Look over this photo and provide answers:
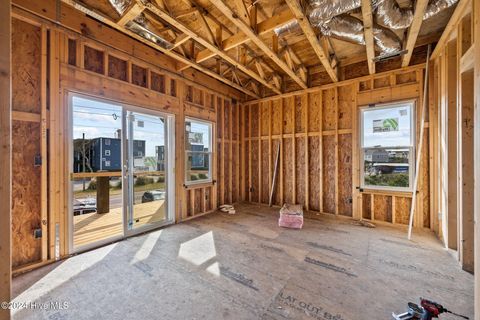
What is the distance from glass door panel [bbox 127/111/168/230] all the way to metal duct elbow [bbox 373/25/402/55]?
3.94 meters

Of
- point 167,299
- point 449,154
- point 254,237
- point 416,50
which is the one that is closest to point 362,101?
point 416,50

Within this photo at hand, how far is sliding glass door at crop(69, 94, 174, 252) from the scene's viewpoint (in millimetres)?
3430

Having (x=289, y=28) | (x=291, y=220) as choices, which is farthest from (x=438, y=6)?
(x=291, y=220)

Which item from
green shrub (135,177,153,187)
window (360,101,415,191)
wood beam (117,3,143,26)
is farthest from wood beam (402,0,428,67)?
green shrub (135,177,153,187)

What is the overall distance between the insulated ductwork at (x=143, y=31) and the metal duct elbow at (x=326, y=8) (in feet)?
6.87

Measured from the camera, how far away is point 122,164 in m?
3.44

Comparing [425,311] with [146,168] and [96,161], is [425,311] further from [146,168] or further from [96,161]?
[96,161]

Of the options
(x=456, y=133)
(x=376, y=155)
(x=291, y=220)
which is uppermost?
(x=456, y=133)

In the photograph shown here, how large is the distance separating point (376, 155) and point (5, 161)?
517 cm

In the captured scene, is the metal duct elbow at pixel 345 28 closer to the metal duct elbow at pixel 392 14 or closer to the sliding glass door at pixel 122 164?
the metal duct elbow at pixel 392 14

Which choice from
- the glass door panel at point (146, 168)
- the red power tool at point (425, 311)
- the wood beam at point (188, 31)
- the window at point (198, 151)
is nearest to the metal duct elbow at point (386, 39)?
the wood beam at point (188, 31)

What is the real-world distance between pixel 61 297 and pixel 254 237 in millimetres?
2491

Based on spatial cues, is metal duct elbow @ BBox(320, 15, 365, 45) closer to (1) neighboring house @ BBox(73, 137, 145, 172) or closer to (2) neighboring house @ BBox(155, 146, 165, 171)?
(2) neighboring house @ BBox(155, 146, 165, 171)

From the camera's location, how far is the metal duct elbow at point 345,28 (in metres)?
2.77
